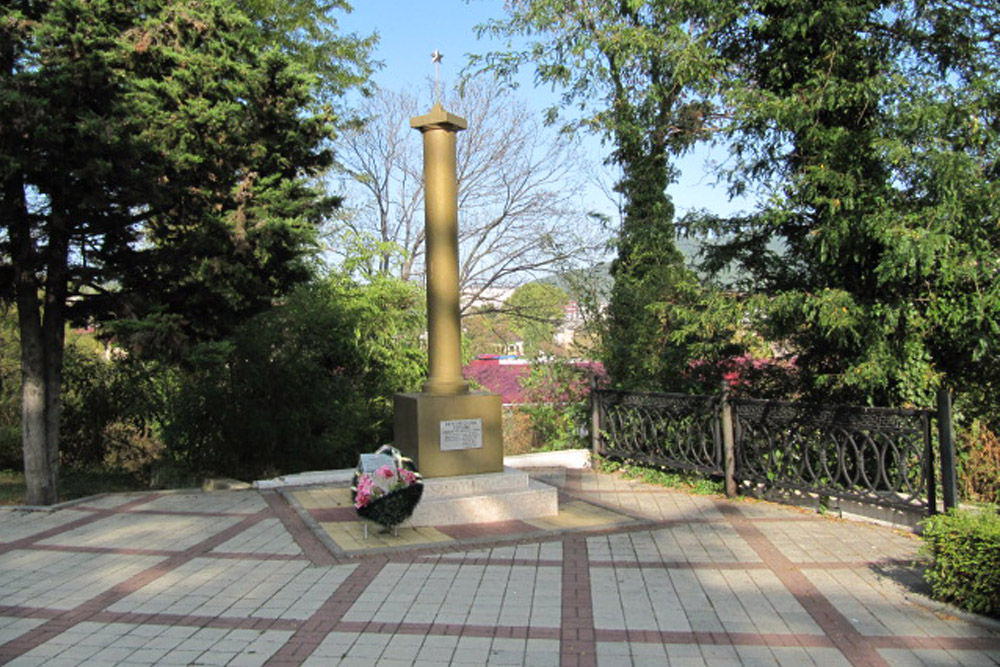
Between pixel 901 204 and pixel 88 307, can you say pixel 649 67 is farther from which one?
pixel 88 307

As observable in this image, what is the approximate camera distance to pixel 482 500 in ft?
23.8

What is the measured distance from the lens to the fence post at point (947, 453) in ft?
20.1

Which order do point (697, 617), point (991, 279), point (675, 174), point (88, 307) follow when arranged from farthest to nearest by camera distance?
point (675, 174), point (88, 307), point (991, 279), point (697, 617)

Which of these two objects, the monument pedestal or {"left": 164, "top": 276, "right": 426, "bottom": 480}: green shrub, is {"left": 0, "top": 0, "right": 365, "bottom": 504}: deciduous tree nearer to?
→ {"left": 164, "top": 276, "right": 426, "bottom": 480}: green shrub

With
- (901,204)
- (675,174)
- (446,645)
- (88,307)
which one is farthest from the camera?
(675,174)

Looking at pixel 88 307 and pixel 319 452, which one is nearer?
pixel 88 307

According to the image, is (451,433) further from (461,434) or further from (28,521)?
(28,521)

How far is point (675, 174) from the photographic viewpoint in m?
11.4

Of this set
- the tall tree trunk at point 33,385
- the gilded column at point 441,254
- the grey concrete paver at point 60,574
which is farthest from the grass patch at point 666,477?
the tall tree trunk at point 33,385

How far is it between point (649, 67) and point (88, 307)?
758 centimetres

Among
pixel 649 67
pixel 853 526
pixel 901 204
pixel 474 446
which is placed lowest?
pixel 853 526

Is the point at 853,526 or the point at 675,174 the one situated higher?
the point at 675,174

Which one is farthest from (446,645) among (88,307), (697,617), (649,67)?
(649,67)

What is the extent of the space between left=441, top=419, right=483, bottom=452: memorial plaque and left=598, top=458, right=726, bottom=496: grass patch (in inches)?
113
